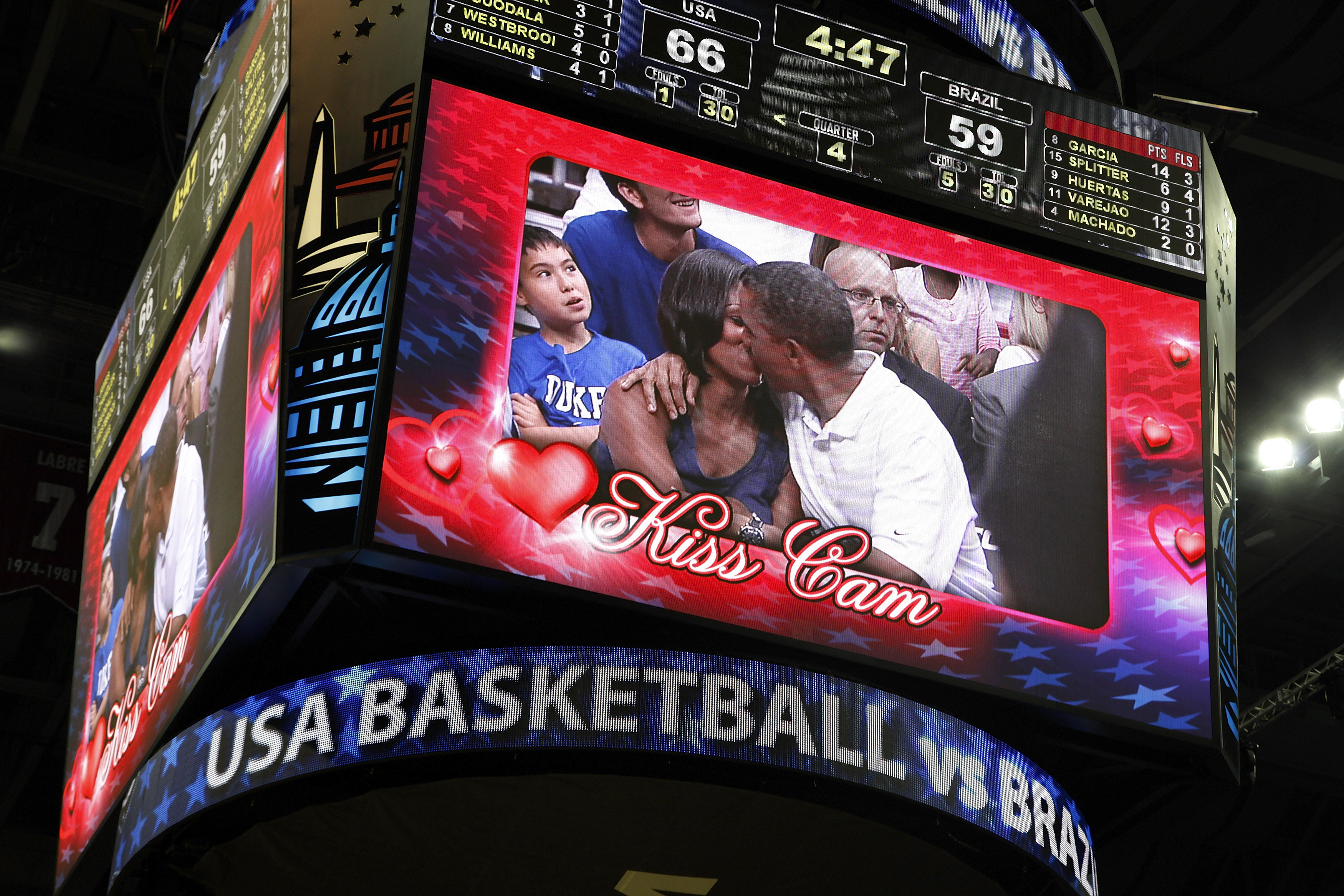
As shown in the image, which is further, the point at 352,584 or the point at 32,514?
the point at 32,514

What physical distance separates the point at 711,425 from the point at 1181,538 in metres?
2.19

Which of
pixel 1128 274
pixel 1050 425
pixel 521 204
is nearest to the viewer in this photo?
pixel 521 204

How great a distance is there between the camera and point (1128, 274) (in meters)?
7.59

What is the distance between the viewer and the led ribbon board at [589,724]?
5.79 m

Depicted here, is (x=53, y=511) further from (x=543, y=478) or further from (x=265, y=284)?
(x=543, y=478)

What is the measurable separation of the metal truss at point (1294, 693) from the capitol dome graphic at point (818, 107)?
7169 mm

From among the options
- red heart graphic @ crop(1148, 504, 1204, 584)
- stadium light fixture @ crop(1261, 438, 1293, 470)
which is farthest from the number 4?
stadium light fixture @ crop(1261, 438, 1293, 470)

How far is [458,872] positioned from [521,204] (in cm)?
262

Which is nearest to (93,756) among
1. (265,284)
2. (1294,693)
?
(265,284)

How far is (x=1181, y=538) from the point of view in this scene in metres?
7.10

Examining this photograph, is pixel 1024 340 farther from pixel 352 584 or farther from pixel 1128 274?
pixel 352 584

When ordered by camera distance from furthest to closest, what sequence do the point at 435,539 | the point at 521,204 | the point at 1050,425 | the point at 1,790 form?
the point at 1,790 < the point at 1050,425 < the point at 521,204 < the point at 435,539

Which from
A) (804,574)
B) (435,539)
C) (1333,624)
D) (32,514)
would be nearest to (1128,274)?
(804,574)

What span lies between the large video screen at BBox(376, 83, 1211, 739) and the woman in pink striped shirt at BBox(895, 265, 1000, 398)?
0.05ft
